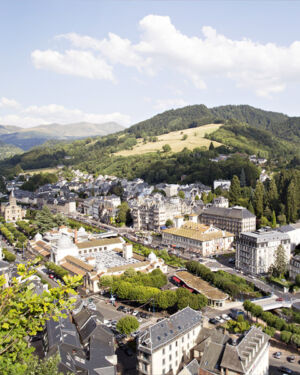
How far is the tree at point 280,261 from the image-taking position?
59666 mm

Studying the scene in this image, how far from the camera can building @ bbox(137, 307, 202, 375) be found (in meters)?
32.9

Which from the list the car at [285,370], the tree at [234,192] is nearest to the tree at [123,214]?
the tree at [234,192]

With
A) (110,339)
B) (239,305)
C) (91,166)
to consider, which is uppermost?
(91,166)

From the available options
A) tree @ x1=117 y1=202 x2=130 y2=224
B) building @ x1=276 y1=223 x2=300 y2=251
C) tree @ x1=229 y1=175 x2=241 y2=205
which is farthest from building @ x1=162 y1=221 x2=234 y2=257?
tree @ x1=229 y1=175 x2=241 y2=205

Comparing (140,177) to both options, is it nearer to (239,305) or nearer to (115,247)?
(115,247)

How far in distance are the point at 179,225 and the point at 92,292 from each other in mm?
37014

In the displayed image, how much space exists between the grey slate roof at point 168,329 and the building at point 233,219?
4616cm

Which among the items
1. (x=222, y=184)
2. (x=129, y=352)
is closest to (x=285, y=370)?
(x=129, y=352)

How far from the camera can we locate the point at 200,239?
75.2 metres

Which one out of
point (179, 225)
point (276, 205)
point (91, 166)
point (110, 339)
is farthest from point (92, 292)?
point (91, 166)

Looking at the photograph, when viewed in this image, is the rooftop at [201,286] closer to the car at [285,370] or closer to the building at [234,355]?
the car at [285,370]

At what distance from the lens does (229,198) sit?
101438 mm

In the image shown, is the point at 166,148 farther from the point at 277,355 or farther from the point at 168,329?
the point at 168,329

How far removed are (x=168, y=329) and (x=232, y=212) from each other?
175ft
